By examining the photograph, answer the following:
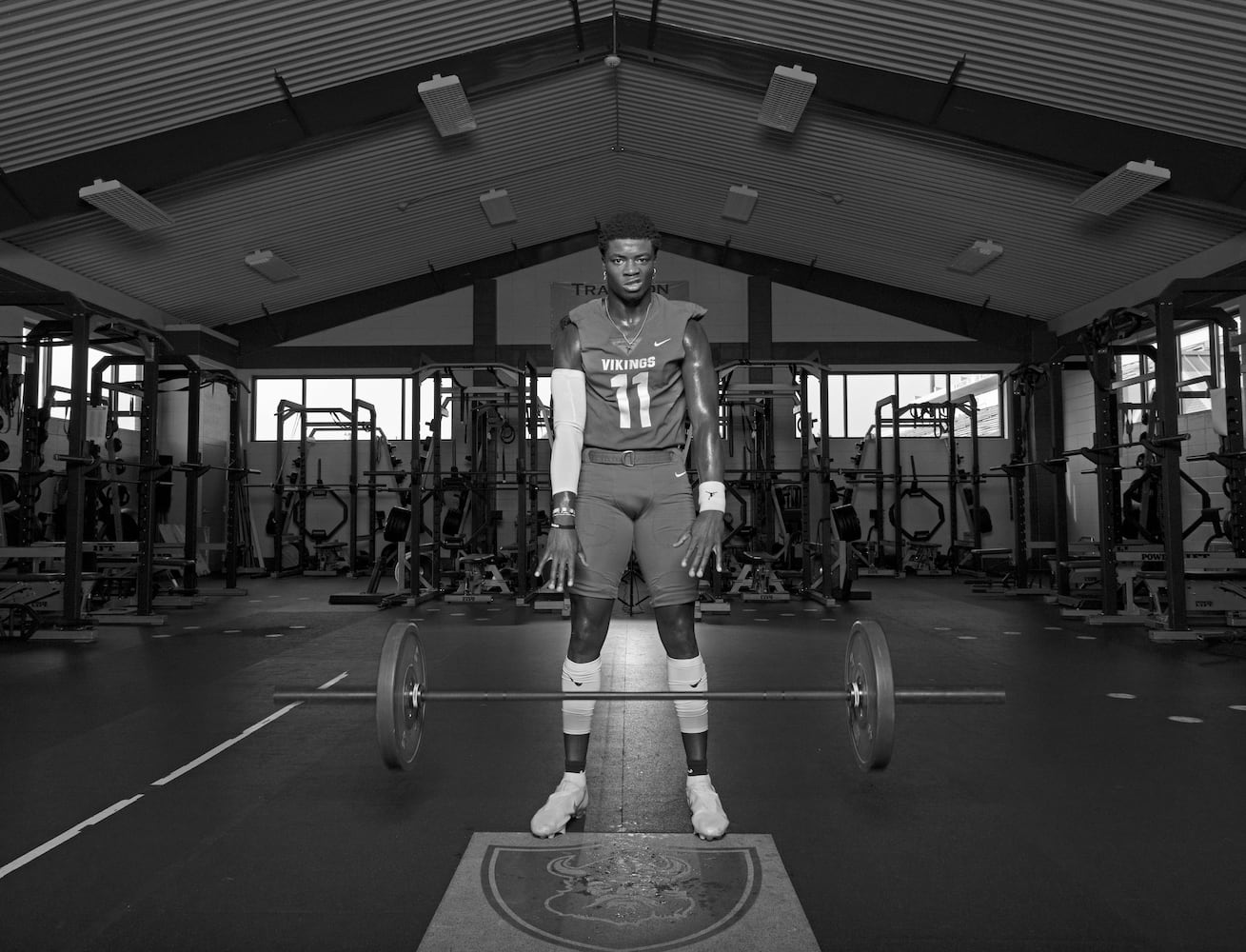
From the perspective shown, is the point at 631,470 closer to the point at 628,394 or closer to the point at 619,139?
the point at 628,394

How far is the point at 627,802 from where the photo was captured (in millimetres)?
1906

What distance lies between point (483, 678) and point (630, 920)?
2.27 metres

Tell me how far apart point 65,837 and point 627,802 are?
3.85ft

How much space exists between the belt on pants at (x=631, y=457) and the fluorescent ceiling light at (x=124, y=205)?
5896 mm

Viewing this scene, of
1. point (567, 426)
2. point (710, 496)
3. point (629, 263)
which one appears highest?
point (629, 263)

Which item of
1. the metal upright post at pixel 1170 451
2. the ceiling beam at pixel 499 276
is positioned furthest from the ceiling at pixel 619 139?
the metal upright post at pixel 1170 451

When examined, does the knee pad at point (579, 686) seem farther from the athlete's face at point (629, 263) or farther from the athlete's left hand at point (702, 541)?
the athlete's face at point (629, 263)

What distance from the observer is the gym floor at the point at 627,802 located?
4.43ft

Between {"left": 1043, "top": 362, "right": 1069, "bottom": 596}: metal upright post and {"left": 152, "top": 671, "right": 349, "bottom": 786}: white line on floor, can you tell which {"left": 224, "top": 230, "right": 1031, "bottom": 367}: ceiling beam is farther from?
{"left": 152, "top": 671, "right": 349, "bottom": 786}: white line on floor

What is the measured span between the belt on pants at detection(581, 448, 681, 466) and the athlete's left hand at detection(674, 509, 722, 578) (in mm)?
160

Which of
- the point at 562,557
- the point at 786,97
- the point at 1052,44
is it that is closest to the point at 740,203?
→ the point at 786,97

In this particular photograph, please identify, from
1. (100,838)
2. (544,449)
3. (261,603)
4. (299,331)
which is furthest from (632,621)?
(299,331)

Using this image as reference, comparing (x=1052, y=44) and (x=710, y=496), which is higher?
(x=1052, y=44)

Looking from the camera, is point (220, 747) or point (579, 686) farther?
point (220, 747)
